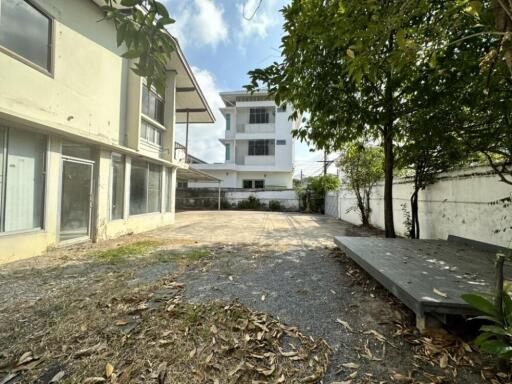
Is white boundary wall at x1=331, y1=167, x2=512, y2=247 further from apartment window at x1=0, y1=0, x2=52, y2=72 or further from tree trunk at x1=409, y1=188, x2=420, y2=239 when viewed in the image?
apartment window at x1=0, y1=0, x2=52, y2=72

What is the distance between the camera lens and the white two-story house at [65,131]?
4.36 m

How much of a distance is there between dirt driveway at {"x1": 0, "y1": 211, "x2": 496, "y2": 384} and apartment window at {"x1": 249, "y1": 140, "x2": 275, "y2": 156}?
64.8ft

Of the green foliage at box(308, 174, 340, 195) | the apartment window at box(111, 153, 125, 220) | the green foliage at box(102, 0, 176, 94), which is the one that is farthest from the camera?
the green foliage at box(308, 174, 340, 195)

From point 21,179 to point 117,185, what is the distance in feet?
8.96

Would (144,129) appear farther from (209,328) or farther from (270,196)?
(270,196)

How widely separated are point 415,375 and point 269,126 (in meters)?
22.8

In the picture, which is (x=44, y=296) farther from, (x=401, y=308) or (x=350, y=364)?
(x=401, y=308)

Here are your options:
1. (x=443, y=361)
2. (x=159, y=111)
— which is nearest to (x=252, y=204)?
(x=159, y=111)

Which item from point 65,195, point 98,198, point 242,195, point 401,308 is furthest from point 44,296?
point 242,195

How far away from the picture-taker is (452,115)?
Answer: 390 cm

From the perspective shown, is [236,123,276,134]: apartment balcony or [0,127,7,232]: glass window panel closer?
[0,127,7,232]: glass window panel

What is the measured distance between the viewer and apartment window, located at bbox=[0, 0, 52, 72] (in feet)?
13.9

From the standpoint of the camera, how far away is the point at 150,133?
9078mm

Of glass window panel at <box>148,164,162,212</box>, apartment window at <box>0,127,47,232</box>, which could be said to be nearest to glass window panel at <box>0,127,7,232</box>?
apartment window at <box>0,127,47,232</box>
